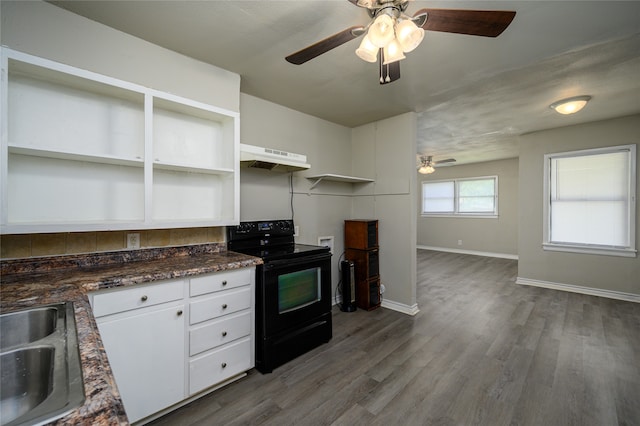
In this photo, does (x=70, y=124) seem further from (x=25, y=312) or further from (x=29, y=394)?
(x=29, y=394)

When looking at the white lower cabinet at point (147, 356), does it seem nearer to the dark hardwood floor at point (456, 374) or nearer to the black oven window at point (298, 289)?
the dark hardwood floor at point (456, 374)

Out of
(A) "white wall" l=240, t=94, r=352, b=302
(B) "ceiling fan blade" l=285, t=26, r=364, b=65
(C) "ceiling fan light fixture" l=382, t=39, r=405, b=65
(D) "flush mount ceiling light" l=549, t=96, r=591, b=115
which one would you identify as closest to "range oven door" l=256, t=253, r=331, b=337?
(A) "white wall" l=240, t=94, r=352, b=302

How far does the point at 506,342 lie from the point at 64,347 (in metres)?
3.30

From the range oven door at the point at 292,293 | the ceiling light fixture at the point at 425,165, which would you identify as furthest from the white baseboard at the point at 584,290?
the range oven door at the point at 292,293

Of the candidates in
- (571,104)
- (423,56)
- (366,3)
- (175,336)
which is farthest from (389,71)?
(571,104)

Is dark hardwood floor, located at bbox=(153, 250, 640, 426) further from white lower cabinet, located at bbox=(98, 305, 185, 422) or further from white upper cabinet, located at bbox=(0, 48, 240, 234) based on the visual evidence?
white upper cabinet, located at bbox=(0, 48, 240, 234)

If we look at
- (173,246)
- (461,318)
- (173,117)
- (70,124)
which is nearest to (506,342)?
(461,318)

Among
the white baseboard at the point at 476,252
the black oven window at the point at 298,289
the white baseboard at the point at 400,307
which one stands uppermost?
the black oven window at the point at 298,289

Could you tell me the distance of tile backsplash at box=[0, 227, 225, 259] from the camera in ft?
5.03

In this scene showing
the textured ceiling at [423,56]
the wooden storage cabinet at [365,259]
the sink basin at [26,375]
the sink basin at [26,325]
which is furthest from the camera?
the wooden storage cabinet at [365,259]

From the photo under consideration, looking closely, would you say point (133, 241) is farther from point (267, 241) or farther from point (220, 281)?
point (267, 241)

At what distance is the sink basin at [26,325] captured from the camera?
3.21ft

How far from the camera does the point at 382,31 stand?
130 centimetres

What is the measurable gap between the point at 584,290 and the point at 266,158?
5.02 m
